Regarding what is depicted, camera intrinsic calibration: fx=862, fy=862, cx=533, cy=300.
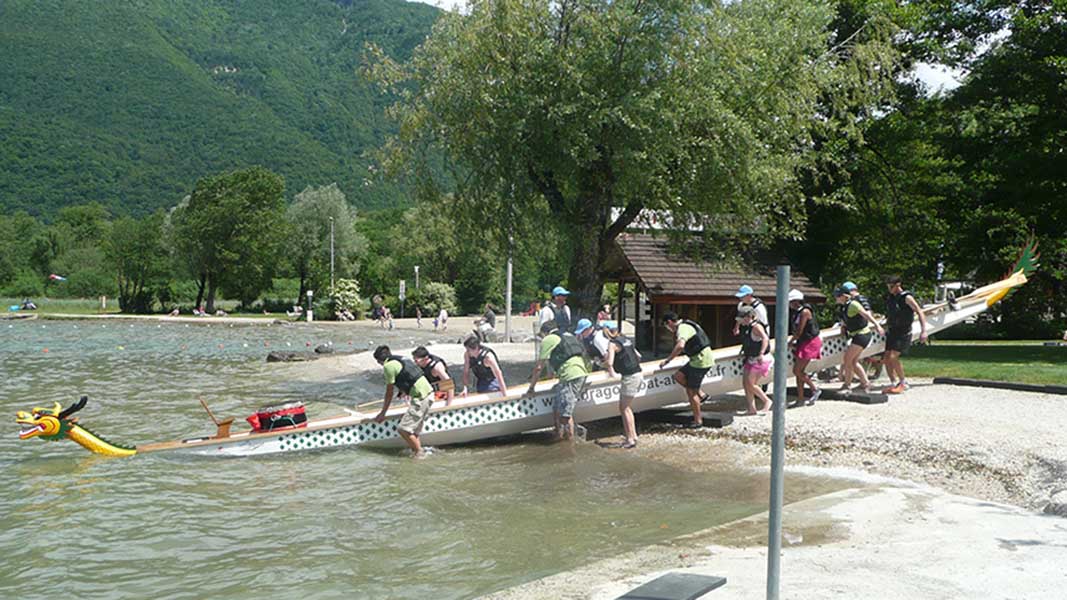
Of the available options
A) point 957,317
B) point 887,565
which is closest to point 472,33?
point 957,317

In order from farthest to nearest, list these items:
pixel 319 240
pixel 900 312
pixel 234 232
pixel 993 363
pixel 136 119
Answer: pixel 136 119, pixel 319 240, pixel 234 232, pixel 993 363, pixel 900 312

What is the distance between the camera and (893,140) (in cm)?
2702

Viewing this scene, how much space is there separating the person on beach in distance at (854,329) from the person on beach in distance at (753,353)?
163cm

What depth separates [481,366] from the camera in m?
14.1

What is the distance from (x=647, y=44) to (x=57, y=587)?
14084 millimetres

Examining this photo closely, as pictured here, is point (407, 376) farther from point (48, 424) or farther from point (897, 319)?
point (897, 319)

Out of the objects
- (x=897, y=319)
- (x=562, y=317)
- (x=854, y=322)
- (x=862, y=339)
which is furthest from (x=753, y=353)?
(x=562, y=317)

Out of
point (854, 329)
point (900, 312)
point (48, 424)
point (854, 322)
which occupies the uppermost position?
point (900, 312)

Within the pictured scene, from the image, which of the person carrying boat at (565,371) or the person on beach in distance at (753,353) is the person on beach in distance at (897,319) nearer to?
the person on beach in distance at (753,353)

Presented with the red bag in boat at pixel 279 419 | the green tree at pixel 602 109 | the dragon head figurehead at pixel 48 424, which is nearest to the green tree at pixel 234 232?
the green tree at pixel 602 109

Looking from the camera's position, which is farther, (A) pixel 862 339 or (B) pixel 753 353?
(A) pixel 862 339

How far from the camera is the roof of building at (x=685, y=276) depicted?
74.3 feet

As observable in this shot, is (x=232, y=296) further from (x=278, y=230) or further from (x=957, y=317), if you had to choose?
(x=957, y=317)

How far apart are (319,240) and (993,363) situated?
66.6 m
